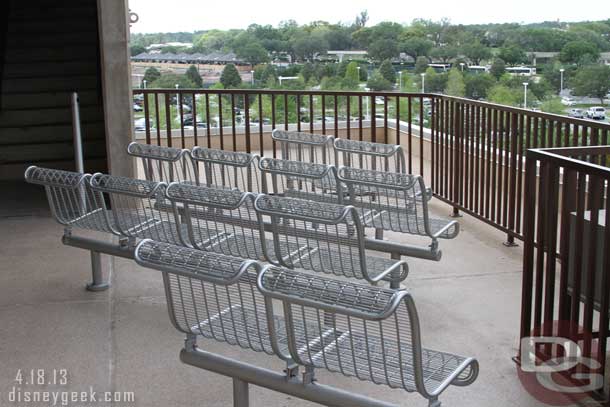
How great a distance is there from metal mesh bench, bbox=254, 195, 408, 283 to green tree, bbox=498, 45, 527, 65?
513cm

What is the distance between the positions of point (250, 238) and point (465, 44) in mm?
6421

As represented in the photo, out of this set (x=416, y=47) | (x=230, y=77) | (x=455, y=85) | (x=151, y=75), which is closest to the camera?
(x=455, y=85)

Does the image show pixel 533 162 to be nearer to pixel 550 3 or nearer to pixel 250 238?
pixel 250 238

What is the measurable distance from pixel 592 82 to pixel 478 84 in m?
1.16

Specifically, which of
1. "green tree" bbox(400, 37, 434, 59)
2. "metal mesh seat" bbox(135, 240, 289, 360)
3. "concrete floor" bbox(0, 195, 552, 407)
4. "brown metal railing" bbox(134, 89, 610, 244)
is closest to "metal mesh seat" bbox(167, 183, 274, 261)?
"concrete floor" bbox(0, 195, 552, 407)

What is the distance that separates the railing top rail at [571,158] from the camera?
3.14 meters

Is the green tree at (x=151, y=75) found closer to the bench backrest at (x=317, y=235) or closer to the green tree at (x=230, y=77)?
the green tree at (x=230, y=77)

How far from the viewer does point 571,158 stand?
3.51 meters

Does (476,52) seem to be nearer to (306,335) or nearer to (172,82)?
(172,82)

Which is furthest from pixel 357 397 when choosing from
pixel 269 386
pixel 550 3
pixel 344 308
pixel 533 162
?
pixel 550 3

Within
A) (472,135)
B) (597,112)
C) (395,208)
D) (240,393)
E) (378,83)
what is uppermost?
(378,83)

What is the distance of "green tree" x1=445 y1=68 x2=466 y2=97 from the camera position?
8023mm

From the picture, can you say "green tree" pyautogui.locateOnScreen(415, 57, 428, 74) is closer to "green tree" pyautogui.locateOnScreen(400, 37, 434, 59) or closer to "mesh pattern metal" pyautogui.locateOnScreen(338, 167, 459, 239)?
"green tree" pyautogui.locateOnScreen(400, 37, 434, 59)

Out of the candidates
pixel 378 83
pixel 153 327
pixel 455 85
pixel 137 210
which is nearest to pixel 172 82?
pixel 378 83
